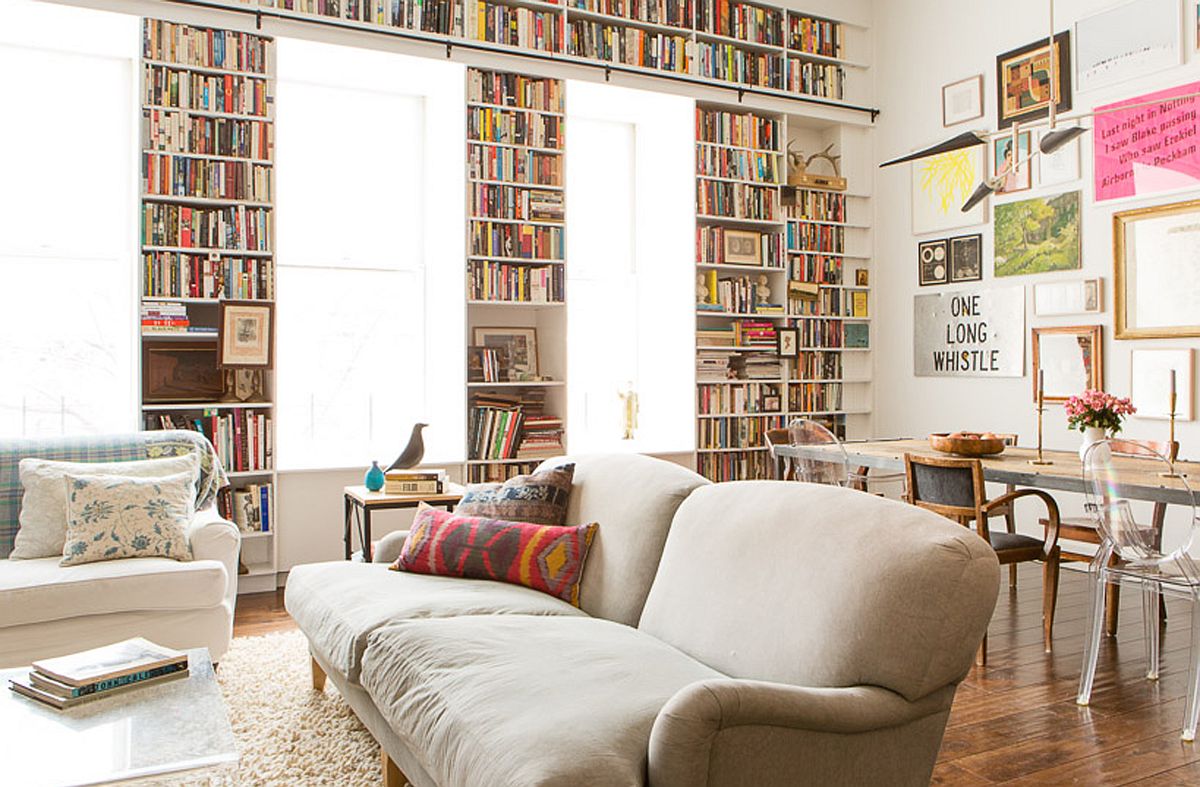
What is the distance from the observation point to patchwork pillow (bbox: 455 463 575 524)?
10.4 ft

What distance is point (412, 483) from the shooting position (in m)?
4.20

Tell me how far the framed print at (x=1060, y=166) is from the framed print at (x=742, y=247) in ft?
5.73

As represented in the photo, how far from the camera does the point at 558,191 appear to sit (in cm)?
567

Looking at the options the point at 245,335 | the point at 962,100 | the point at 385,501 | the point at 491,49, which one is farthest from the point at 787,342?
the point at 245,335

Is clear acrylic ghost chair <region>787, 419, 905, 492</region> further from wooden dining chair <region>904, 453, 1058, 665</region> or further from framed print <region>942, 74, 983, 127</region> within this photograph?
framed print <region>942, 74, 983, 127</region>

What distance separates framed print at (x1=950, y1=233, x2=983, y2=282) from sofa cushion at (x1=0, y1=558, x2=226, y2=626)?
478cm

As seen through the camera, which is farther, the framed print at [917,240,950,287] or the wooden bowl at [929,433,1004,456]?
the framed print at [917,240,950,287]

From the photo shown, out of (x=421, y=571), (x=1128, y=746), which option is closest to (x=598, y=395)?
(x=421, y=571)

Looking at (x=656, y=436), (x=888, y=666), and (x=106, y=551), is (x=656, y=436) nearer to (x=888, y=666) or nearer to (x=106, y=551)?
(x=106, y=551)

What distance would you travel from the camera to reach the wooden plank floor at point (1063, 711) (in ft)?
9.01

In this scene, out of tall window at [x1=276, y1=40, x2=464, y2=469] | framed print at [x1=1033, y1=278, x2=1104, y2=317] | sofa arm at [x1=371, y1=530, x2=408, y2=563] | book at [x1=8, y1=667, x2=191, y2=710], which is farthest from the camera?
tall window at [x1=276, y1=40, x2=464, y2=469]

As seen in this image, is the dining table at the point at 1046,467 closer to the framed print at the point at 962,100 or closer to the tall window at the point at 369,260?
the tall window at the point at 369,260

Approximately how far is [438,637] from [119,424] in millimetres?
3616

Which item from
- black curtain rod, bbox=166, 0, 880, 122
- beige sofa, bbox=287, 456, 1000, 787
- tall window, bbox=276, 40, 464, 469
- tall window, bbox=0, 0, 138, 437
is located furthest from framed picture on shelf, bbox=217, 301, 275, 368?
beige sofa, bbox=287, 456, 1000, 787
